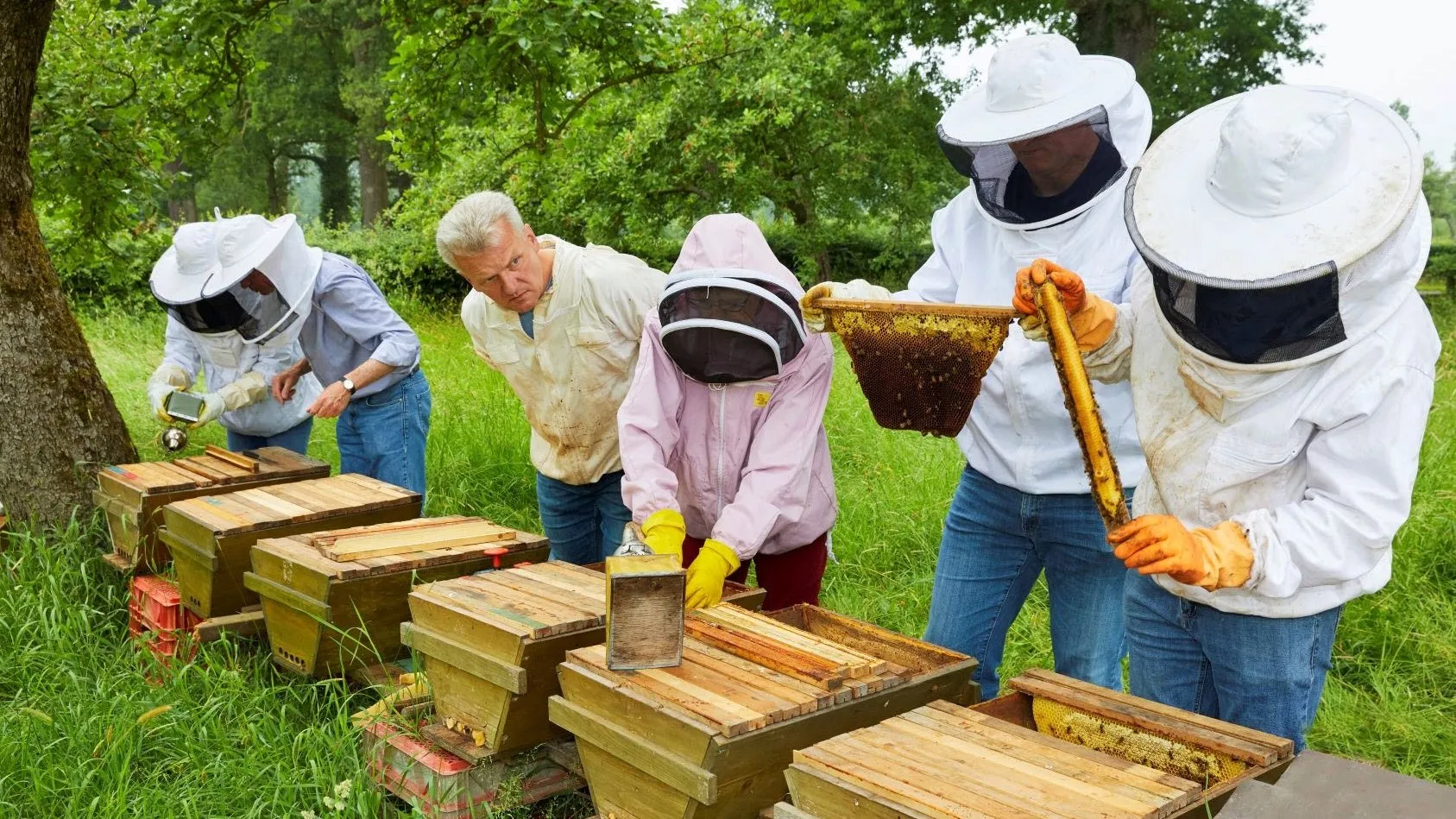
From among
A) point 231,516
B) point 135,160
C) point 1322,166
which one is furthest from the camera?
point 135,160

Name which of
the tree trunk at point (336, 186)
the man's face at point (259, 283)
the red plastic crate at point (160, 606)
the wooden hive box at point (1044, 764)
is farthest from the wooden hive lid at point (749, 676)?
the tree trunk at point (336, 186)

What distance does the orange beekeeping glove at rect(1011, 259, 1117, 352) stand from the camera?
6.59 feet

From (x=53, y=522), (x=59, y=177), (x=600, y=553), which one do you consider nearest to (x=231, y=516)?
(x=600, y=553)

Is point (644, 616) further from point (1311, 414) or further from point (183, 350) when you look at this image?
point (183, 350)

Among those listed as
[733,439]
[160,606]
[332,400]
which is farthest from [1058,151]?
[160,606]

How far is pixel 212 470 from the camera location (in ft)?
13.0

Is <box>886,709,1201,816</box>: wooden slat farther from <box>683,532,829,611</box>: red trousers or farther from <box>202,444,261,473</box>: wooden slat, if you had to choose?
<box>202,444,261,473</box>: wooden slat

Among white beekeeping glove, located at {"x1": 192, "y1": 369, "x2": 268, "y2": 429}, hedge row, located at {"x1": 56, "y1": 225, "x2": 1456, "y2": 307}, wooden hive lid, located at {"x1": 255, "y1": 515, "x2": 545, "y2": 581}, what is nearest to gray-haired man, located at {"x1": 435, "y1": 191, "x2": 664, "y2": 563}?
wooden hive lid, located at {"x1": 255, "y1": 515, "x2": 545, "y2": 581}

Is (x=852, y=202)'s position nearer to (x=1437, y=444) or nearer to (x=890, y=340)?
(x=1437, y=444)

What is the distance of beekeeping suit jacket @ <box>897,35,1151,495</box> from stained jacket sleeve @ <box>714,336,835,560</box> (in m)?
0.35

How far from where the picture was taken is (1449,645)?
13.1ft

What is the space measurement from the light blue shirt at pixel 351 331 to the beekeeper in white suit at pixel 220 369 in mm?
137

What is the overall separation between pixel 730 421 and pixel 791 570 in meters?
0.51

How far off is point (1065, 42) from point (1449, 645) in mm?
2953
